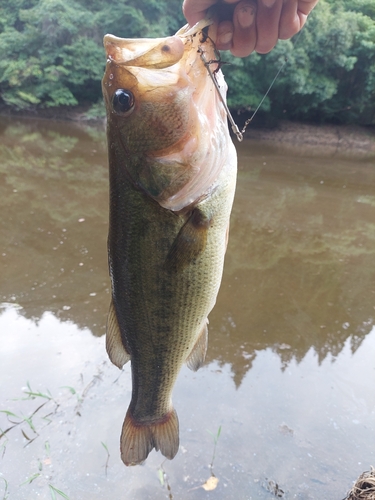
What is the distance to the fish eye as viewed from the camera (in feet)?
4.38

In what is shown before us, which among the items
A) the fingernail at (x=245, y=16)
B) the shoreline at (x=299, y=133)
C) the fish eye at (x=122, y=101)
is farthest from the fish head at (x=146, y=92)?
the shoreline at (x=299, y=133)

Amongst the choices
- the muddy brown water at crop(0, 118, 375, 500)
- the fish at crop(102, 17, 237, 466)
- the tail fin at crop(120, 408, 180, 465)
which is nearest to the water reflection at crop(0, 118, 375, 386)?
the muddy brown water at crop(0, 118, 375, 500)

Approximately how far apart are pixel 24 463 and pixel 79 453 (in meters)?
0.34

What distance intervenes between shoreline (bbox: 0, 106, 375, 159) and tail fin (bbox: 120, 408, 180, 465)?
55.5ft

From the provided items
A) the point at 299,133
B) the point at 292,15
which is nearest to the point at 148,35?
the point at 299,133

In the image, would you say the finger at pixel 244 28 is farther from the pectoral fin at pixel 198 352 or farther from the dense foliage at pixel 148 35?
the dense foliage at pixel 148 35

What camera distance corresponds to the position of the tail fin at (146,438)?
1739 millimetres

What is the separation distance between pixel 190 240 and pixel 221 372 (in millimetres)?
2344

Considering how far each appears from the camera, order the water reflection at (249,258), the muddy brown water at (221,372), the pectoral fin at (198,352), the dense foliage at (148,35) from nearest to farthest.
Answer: the pectoral fin at (198,352) < the muddy brown water at (221,372) < the water reflection at (249,258) < the dense foliage at (148,35)

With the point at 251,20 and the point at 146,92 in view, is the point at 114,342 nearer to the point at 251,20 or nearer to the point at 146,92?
the point at 146,92

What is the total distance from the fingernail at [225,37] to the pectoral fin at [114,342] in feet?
3.74

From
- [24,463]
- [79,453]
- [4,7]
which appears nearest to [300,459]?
[79,453]

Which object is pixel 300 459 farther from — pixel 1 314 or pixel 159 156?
pixel 1 314

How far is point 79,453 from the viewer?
8.80ft
